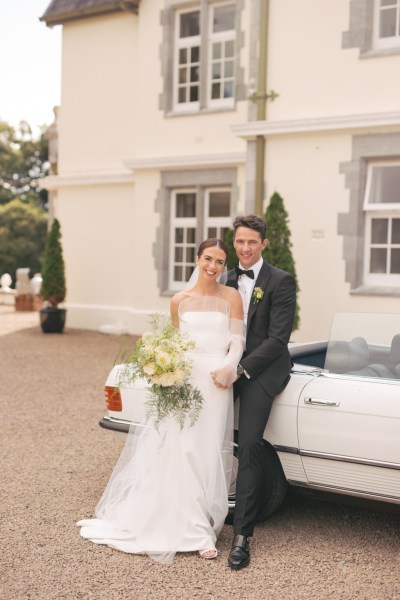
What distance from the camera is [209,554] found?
3.87 meters

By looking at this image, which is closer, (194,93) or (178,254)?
(194,93)

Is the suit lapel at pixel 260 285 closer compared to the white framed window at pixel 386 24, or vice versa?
the suit lapel at pixel 260 285

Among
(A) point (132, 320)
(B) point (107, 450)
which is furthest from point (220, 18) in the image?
(B) point (107, 450)

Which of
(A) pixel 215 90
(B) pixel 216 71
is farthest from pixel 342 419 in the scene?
(B) pixel 216 71

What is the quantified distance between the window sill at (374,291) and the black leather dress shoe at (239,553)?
7.18 m

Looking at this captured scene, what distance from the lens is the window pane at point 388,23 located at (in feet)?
35.3

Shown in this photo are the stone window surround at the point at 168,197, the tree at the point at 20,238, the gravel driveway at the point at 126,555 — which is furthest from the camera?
the tree at the point at 20,238

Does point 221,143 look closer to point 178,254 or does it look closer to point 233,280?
point 178,254

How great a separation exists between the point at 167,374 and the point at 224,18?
10.6 meters

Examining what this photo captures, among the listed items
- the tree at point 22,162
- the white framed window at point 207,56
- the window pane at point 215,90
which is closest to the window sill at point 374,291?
the white framed window at point 207,56

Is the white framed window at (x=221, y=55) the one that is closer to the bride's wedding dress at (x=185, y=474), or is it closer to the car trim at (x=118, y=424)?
the car trim at (x=118, y=424)

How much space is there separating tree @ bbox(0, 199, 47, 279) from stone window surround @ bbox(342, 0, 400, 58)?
25917mm

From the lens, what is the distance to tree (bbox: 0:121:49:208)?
4372cm

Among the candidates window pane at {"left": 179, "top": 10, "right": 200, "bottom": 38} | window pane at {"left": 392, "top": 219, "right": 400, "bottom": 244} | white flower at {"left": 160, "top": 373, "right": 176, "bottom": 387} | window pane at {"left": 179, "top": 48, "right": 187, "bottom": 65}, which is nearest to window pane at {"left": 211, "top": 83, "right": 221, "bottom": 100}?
window pane at {"left": 179, "top": 48, "right": 187, "bottom": 65}
